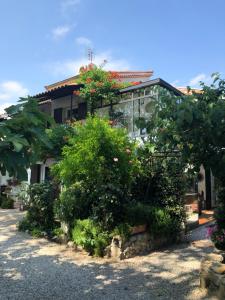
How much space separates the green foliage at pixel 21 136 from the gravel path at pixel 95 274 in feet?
10.5

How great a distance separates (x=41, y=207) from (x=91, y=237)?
10.7 feet

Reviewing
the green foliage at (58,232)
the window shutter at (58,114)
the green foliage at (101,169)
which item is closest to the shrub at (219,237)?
the green foliage at (101,169)

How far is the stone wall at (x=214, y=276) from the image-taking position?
4.86 m

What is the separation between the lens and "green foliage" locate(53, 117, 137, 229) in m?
8.37

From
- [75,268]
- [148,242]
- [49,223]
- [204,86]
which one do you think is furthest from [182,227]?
[204,86]

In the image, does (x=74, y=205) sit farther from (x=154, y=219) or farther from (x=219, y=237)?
(x=219, y=237)

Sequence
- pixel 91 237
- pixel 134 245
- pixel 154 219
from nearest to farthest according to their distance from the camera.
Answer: pixel 134 245
pixel 91 237
pixel 154 219

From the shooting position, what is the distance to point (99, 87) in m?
16.3

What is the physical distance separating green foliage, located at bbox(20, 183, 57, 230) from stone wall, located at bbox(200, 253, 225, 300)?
6.31m

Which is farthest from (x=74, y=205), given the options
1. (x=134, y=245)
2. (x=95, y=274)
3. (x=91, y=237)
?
(x=95, y=274)

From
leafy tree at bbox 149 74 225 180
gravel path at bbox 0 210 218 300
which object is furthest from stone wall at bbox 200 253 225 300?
leafy tree at bbox 149 74 225 180

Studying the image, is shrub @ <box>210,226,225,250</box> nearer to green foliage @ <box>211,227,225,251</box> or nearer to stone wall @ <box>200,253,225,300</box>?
green foliage @ <box>211,227,225,251</box>

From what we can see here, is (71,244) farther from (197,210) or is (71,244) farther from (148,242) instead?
(197,210)

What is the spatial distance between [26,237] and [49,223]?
3.13 feet
